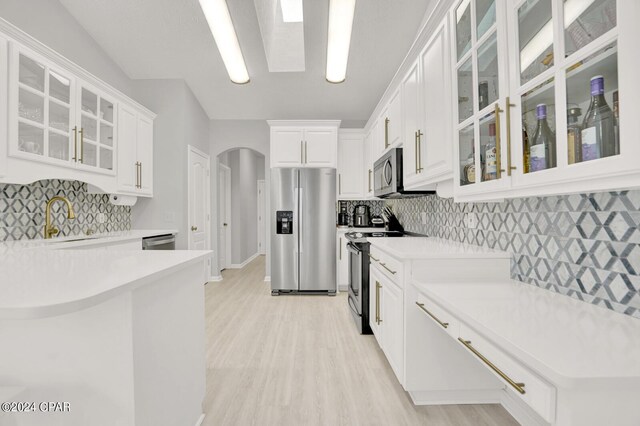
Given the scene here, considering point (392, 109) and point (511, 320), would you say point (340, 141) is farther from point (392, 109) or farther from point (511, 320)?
point (511, 320)

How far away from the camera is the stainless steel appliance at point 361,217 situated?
15.3 ft

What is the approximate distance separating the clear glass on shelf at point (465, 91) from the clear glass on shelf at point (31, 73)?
2913 mm

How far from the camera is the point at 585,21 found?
910 millimetres

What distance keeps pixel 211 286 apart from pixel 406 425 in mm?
3747

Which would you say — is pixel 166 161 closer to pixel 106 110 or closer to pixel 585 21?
pixel 106 110

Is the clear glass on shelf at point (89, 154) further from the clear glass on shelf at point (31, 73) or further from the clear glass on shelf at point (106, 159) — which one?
the clear glass on shelf at point (31, 73)

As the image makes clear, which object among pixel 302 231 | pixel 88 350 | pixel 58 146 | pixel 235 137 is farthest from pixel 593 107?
pixel 235 137

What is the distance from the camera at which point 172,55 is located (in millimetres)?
3760

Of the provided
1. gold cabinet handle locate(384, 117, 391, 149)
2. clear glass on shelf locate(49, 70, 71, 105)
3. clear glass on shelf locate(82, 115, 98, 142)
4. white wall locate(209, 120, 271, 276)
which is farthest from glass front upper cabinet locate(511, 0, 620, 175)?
white wall locate(209, 120, 271, 276)

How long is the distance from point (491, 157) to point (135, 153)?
3.74 metres

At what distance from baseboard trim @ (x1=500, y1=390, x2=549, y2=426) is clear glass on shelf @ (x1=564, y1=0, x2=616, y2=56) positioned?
169cm

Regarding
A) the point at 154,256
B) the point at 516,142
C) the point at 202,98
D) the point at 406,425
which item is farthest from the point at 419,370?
the point at 202,98

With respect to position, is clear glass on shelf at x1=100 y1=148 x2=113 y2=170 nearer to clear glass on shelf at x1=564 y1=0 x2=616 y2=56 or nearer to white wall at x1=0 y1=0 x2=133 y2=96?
white wall at x1=0 y1=0 x2=133 y2=96

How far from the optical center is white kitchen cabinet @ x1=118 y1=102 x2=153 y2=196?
3.40 metres
